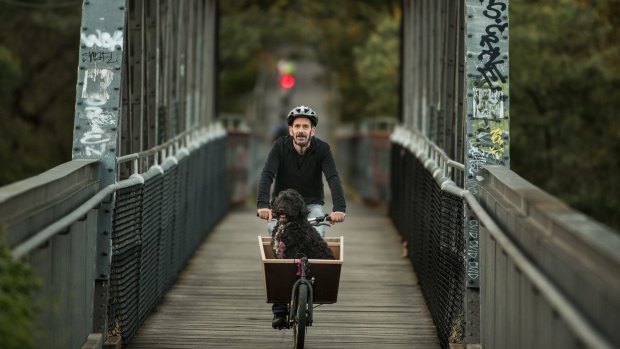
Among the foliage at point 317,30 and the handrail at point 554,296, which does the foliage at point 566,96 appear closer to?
the foliage at point 317,30

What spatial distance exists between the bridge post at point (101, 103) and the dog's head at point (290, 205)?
1289 mm

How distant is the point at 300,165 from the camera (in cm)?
976

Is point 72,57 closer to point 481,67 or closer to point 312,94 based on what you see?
point 481,67

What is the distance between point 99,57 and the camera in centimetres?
974

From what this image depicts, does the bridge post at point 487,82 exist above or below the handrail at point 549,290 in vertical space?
above

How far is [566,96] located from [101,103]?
23.1 meters

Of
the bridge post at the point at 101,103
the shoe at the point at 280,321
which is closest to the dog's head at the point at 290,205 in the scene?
the shoe at the point at 280,321

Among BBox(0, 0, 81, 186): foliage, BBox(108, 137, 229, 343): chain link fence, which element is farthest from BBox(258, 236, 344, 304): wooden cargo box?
BBox(0, 0, 81, 186): foliage

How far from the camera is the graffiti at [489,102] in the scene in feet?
32.2

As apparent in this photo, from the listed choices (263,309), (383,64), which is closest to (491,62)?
(263,309)

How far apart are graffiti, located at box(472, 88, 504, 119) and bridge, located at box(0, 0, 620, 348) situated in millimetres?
10

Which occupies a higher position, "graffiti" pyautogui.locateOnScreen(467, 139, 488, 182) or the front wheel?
"graffiti" pyautogui.locateOnScreen(467, 139, 488, 182)

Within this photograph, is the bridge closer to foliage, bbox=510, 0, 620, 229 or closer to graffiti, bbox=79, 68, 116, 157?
graffiti, bbox=79, 68, 116, 157

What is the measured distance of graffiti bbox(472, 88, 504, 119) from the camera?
32.2 feet
